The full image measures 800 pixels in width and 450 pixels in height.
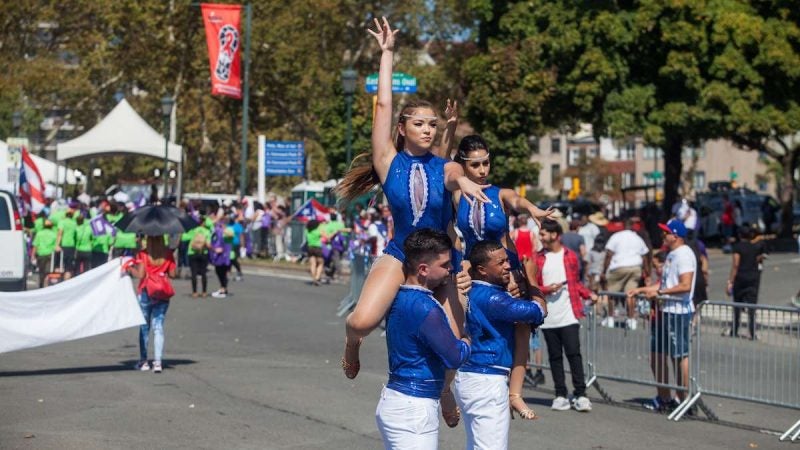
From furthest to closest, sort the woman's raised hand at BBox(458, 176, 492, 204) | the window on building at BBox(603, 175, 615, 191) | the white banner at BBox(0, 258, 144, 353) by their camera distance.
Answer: the window on building at BBox(603, 175, 615, 191) < the white banner at BBox(0, 258, 144, 353) < the woman's raised hand at BBox(458, 176, 492, 204)

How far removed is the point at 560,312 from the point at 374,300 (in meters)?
7.07

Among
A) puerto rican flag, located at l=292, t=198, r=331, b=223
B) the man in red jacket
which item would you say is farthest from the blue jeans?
puerto rican flag, located at l=292, t=198, r=331, b=223

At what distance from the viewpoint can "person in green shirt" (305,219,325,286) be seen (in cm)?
3011

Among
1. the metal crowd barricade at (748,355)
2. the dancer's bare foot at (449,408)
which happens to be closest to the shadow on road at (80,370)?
the metal crowd barricade at (748,355)

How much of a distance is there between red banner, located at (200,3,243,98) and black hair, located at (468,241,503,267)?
32.6 m

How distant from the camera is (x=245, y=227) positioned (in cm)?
3997

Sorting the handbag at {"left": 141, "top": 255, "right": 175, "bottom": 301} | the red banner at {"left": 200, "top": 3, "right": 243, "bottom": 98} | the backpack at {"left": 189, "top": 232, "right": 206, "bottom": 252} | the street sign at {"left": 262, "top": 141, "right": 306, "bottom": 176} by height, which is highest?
the red banner at {"left": 200, "top": 3, "right": 243, "bottom": 98}

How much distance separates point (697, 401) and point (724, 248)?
33618mm

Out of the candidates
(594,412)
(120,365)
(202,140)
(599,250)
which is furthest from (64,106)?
(594,412)

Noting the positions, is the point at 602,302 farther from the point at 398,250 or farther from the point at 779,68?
the point at 779,68

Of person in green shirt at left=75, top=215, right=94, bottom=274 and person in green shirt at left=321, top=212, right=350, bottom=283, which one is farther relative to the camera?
person in green shirt at left=321, top=212, right=350, bottom=283

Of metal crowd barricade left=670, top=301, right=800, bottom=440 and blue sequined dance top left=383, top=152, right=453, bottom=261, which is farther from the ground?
blue sequined dance top left=383, top=152, right=453, bottom=261

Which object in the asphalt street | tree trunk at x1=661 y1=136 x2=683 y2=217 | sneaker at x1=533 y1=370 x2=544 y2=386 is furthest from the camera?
tree trunk at x1=661 y1=136 x2=683 y2=217

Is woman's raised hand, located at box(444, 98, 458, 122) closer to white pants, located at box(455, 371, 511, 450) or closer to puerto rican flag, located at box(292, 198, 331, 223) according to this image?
white pants, located at box(455, 371, 511, 450)
